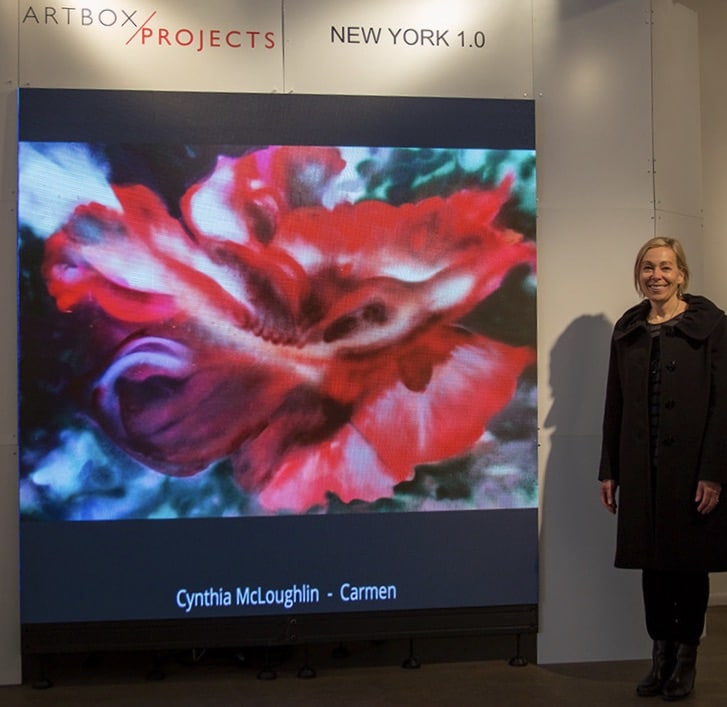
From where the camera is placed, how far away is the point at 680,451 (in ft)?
10.8

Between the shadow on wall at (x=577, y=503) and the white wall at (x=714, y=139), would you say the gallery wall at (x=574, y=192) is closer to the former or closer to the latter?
the shadow on wall at (x=577, y=503)

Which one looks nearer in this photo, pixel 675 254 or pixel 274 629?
pixel 675 254

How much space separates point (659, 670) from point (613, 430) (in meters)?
0.87

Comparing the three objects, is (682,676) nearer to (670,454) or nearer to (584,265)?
(670,454)

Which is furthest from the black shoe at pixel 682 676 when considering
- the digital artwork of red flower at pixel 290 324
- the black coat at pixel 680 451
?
the digital artwork of red flower at pixel 290 324

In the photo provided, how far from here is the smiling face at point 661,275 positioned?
339 centimetres

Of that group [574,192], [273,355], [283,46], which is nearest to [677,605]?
[574,192]

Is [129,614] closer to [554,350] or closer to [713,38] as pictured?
[554,350]

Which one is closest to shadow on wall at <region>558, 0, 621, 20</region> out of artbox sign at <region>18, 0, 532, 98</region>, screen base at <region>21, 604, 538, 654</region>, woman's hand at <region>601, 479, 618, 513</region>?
artbox sign at <region>18, 0, 532, 98</region>

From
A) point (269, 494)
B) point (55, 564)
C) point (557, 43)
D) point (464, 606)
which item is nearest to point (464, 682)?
point (464, 606)

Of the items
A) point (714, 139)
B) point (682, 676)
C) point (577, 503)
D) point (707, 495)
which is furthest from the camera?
point (714, 139)

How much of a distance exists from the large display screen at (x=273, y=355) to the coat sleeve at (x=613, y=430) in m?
0.29

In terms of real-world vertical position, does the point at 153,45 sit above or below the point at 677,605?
above

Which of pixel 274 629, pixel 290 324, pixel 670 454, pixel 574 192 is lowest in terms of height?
pixel 274 629
